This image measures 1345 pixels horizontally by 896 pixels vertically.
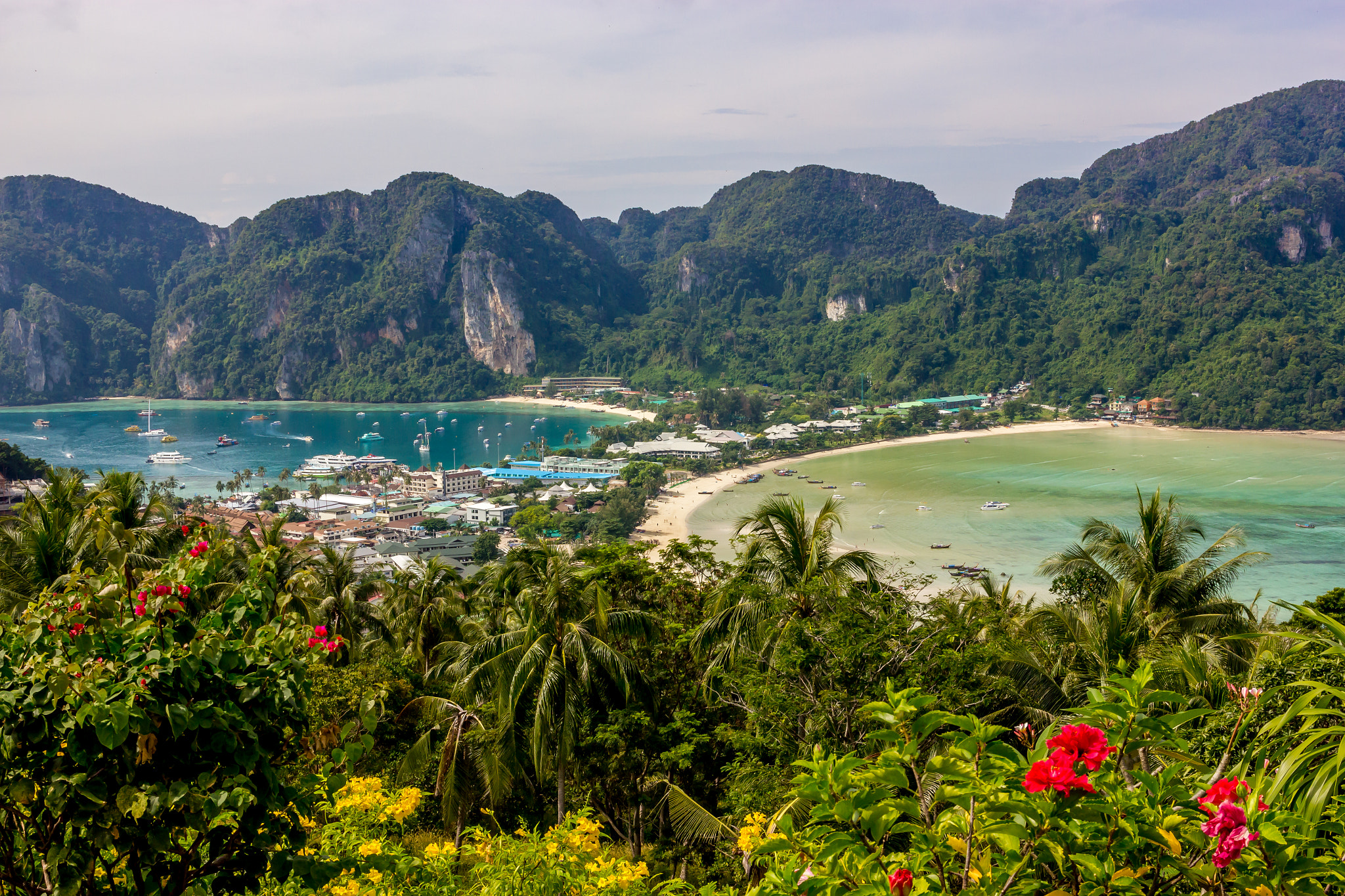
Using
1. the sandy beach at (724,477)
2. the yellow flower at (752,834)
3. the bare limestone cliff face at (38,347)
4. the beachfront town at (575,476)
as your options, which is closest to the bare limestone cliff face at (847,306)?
the beachfront town at (575,476)

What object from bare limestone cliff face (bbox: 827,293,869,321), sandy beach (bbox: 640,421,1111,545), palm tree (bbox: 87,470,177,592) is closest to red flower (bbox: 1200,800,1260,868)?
palm tree (bbox: 87,470,177,592)

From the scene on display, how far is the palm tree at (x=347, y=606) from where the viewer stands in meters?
12.5

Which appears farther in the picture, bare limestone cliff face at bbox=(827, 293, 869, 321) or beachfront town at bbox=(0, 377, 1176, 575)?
bare limestone cliff face at bbox=(827, 293, 869, 321)

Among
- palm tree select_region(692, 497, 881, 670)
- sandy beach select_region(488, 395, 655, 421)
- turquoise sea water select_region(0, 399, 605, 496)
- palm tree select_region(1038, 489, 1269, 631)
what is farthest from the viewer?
sandy beach select_region(488, 395, 655, 421)

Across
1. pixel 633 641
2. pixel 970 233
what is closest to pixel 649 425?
pixel 633 641

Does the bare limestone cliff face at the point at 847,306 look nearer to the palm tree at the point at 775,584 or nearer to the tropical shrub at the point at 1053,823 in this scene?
the palm tree at the point at 775,584

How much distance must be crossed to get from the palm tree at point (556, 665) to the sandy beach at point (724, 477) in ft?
46.5

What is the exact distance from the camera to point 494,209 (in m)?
134

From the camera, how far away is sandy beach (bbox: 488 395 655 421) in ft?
279

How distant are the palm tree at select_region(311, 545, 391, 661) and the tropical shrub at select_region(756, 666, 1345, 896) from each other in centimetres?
1068

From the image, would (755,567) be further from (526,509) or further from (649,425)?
(649,425)

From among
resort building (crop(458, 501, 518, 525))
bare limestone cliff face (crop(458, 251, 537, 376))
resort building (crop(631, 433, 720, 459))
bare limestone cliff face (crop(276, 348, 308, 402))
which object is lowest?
resort building (crop(458, 501, 518, 525))

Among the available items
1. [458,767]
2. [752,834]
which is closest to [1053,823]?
[752,834]

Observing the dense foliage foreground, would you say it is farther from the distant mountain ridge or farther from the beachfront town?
the distant mountain ridge
